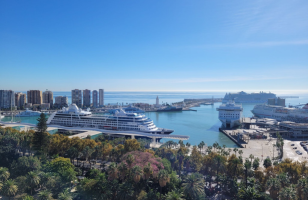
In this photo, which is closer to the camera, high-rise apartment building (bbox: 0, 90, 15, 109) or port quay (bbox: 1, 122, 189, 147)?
port quay (bbox: 1, 122, 189, 147)

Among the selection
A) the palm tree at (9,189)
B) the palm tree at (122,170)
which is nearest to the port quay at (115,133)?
the palm tree at (122,170)

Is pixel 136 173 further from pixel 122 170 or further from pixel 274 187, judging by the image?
pixel 274 187

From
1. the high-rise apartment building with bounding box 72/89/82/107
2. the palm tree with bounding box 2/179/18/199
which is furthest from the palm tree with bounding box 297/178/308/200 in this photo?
the high-rise apartment building with bounding box 72/89/82/107

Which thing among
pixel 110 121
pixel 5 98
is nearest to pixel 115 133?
pixel 110 121

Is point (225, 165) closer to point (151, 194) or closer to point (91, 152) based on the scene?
point (151, 194)

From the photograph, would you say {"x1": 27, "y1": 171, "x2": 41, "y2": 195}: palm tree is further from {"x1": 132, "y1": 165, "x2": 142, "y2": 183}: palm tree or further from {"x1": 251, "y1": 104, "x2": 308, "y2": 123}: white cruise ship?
{"x1": 251, "y1": 104, "x2": 308, "y2": 123}: white cruise ship

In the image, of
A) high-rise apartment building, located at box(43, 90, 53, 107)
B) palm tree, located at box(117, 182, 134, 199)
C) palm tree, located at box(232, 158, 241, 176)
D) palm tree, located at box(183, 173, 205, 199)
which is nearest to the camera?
palm tree, located at box(183, 173, 205, 199)

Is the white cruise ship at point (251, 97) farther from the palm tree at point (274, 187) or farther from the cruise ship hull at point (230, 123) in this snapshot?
the palm tree at point (274, 187)
